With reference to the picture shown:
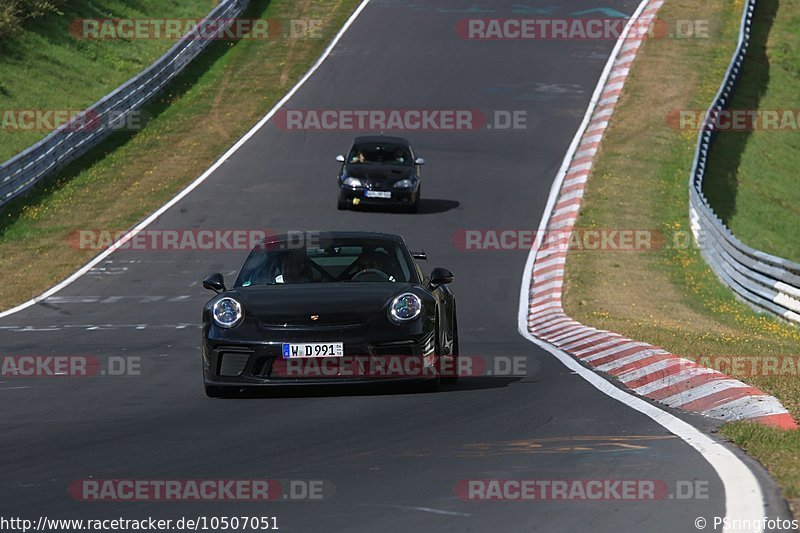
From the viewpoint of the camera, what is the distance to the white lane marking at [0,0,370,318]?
2297 centimetres

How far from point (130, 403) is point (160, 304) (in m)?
10.5

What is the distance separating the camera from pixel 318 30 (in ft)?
154

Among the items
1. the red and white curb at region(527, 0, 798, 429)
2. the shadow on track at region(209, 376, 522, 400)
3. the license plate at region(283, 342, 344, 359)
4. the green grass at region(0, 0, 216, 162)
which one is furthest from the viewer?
the green grass at region(0, 0, 216, 162)

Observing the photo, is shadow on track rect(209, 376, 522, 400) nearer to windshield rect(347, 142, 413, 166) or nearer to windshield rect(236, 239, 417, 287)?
windshield rect(236, 239, 417, 287)

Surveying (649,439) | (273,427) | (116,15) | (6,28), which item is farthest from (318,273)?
(116,15)

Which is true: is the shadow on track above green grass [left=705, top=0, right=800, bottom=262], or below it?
above

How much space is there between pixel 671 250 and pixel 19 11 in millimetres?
23356

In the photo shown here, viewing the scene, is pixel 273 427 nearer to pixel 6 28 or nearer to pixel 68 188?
pixel 68 188

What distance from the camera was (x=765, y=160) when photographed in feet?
119

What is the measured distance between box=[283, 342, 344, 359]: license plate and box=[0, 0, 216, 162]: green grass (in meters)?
24.2

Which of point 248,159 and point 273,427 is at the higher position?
point 273,427

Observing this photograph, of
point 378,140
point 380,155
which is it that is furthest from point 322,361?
point 378,140

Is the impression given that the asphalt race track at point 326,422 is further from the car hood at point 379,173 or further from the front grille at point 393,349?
the car hood at point 379,173

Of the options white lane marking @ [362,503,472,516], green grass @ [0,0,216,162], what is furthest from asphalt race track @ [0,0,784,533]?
green grass @ [0,0,216,162]
